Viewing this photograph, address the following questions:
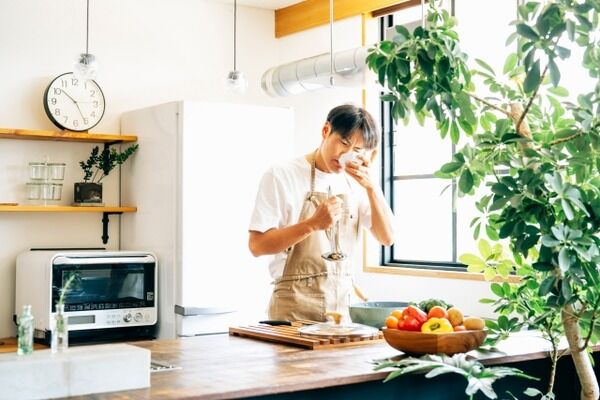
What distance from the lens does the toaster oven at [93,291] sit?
14.6 ft

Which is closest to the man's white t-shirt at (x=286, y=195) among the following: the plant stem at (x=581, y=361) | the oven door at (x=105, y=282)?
the plant stem at (x=581, y=361)

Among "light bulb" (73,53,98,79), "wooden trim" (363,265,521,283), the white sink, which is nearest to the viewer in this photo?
the white sink

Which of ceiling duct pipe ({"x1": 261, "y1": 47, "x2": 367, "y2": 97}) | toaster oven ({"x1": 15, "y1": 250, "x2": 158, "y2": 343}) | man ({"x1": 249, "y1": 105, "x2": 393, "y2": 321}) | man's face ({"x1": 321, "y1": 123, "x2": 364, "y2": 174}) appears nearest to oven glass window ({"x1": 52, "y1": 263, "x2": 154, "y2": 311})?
toaster oven ({"x1": 15, "y1": 250, "x2": 158, "y2": 343})

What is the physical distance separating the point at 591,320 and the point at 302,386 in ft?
2.67

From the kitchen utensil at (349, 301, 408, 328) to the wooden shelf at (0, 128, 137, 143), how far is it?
7.66ft

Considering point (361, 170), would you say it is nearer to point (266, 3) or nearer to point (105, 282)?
point (105, 282)

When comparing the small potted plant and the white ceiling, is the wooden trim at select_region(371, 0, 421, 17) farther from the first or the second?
the small potted plant

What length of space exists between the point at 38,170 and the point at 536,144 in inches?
130

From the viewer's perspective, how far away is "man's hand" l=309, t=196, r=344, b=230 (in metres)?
3.13

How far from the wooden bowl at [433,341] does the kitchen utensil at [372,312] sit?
52 centimetres

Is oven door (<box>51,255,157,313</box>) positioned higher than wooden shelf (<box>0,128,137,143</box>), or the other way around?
wooden shelf (<box>0,128,137,143</box>)

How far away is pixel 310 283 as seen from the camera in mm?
3381

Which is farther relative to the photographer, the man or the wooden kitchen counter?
the man

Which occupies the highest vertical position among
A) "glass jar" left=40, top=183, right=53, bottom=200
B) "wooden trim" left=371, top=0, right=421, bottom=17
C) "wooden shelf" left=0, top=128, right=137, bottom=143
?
"wooden trim" left=371, top=0, right=421, bottom=17
